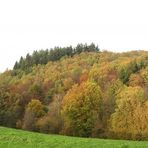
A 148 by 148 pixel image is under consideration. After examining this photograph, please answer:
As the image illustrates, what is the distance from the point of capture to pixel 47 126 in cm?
9638

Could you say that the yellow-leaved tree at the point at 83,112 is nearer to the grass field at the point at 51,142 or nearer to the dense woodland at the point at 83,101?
the dense woodland at the point at 83,101

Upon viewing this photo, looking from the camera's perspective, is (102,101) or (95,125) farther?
(102,101)

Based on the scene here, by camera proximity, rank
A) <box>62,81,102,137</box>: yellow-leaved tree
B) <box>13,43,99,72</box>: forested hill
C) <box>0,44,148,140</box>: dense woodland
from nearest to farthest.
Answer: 1. <box>0,44,148,140</box>: dense woodland
2. <box>62,81,102,137</box>: yellow-leaved tree
3. <box>13,43,99,72</box>: forested hill

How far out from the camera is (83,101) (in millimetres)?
83500

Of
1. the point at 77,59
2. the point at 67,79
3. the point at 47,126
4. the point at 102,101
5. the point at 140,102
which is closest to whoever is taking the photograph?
the point at 140,102

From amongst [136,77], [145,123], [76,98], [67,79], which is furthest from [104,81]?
[145,123]

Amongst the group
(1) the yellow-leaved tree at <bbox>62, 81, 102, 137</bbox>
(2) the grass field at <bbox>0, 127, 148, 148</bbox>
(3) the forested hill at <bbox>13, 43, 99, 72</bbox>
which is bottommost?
(2) the grass field at <bbox>0, 127, 148, 148</bbox>

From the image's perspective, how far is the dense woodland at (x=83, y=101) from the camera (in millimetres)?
77469

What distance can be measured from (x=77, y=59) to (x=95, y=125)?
326 feet

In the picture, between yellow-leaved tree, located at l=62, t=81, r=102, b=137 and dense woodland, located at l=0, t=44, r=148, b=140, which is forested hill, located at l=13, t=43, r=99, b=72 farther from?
yellow-leaved tree, located at l=62, t=81, r=102, b=137

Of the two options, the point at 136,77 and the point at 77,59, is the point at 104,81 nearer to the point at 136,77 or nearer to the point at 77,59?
the point at 136,77

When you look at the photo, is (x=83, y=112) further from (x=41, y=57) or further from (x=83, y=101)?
(x=41, y=57)

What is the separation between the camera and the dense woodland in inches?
3050

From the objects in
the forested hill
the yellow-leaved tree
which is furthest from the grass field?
Answer: the forested hill
